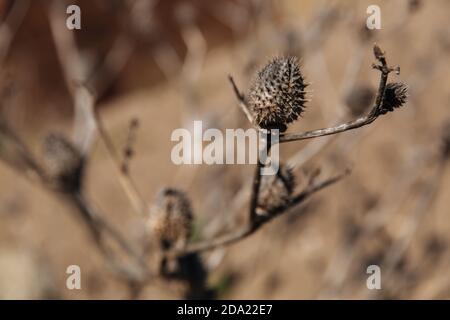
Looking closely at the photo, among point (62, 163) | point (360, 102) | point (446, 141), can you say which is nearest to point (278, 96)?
point (360, 102)

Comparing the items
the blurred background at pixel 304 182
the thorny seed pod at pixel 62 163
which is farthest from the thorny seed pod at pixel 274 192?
the thorny seed pod at pixel 62 163

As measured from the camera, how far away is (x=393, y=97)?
1335mm

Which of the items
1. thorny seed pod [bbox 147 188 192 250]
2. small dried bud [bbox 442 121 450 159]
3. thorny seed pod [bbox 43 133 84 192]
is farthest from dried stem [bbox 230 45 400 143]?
small dried bud [bbox 442 121 450 159]

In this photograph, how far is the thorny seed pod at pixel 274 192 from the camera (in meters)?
1.70

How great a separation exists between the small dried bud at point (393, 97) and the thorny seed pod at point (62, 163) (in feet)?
4.70

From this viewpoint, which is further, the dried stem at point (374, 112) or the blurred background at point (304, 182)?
the blurred background at point (304, 182)

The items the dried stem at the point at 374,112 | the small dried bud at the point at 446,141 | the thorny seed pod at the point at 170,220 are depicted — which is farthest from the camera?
the small dried bud at the point at 446,141

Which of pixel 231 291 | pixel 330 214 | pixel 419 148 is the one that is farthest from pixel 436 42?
pixel 231 291

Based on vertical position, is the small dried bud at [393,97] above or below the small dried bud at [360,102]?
below

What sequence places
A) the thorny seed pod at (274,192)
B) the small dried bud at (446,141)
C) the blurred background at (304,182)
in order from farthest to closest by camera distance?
Result: the blurred background at (304,182) < the small dried bud at (446,141) < the thorny seed pod at (274,192)

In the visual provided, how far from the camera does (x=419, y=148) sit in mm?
3650

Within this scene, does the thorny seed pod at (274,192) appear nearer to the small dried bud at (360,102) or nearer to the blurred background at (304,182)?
the blurred background at (304,182)

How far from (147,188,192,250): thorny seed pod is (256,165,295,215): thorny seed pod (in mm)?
330

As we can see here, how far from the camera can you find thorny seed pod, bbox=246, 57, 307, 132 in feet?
4.42
